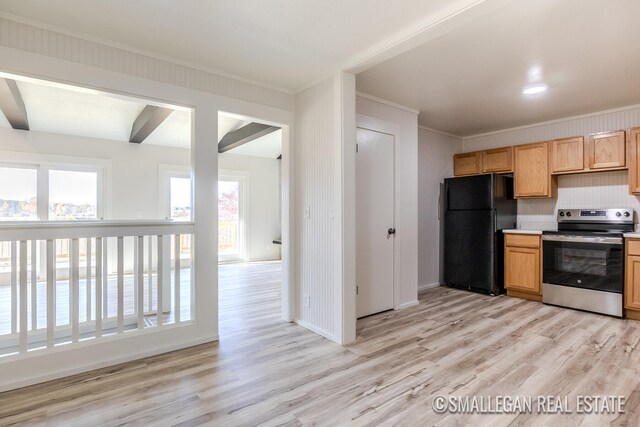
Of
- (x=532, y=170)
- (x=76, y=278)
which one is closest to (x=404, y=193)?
(x=532, y=170)

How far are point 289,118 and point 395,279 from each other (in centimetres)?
214

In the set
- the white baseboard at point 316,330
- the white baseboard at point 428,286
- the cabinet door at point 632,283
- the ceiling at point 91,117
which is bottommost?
the white baseboard at point 316,330

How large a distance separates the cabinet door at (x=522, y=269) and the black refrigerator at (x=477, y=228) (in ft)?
0.34

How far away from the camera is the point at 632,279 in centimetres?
339

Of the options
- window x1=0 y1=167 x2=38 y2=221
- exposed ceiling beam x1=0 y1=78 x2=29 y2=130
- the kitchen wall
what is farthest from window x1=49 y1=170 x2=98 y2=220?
the kitchen wall

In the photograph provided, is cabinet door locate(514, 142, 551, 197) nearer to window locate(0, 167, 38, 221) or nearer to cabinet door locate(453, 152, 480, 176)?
cabinet door locate(453, 152, 480, 176)

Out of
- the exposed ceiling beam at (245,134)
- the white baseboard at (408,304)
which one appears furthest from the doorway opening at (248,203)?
the white baseboard at (408,304)

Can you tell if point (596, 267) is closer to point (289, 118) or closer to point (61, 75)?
point (289, 118)

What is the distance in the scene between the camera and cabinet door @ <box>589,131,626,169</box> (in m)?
3.66

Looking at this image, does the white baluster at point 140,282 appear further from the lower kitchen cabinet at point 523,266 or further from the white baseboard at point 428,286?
the lower kitchen cabinet at point 523,266

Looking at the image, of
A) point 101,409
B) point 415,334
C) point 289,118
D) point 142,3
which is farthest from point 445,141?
point 101,409

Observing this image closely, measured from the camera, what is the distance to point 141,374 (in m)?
2.26

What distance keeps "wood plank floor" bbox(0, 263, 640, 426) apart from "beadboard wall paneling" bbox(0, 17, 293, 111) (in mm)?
2201

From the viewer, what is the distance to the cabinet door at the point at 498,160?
4.54 m
